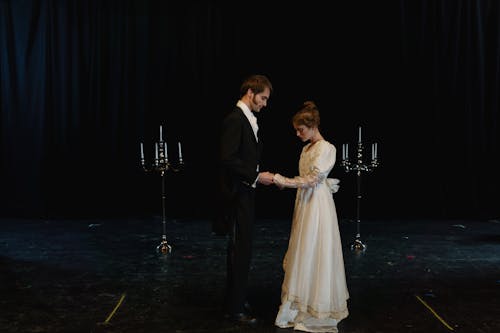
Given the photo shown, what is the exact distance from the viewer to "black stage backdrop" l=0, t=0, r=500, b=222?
7.71 metres

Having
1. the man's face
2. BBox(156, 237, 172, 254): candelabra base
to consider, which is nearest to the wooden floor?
BBox(156, 237, 172, 254): candelabra base

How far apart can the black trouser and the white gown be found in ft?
0.87

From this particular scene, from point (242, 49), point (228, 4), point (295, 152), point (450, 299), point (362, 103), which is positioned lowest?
point (450, 299)

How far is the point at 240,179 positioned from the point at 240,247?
430mm

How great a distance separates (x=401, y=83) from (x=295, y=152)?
1784mm

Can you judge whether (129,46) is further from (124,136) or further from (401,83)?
(401,83)

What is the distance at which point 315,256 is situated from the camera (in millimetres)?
3330

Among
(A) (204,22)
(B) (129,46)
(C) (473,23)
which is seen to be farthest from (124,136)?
(C) (473,23)

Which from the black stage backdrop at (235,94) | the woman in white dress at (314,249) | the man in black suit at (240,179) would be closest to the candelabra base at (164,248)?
the man in black suit at (240,179)

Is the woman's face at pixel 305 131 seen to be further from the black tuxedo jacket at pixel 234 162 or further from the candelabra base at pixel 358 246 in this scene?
the candelabra base at pixel 358 246

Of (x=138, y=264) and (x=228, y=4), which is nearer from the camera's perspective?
(x=138, y=264)

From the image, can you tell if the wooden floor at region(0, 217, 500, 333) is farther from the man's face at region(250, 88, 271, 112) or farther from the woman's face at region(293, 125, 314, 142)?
the man's face at region(250, 88, 271, 112)

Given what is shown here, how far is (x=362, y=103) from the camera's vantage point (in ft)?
25.4

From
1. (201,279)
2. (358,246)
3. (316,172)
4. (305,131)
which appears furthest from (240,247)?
(358,246)
